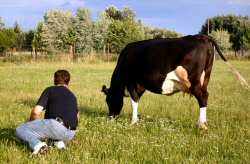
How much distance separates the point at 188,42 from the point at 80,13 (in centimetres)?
5740

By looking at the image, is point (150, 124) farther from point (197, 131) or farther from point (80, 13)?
point (80, 13)

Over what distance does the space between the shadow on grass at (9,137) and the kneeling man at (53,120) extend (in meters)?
0.68

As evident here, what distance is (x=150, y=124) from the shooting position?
36.1ft

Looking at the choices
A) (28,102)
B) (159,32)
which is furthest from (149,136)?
(159,32)

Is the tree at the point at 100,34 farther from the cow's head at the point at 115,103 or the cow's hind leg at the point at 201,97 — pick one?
the cow's hind leg at the point at 201,97

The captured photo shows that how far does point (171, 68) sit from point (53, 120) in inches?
158

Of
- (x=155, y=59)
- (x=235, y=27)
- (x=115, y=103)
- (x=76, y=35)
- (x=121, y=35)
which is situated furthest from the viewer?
(x=235, y=27)

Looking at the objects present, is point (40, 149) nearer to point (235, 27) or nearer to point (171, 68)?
point (171, 68)

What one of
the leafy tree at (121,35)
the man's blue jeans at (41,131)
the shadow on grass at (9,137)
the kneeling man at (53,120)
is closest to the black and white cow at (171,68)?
the shadow on grass at (9,137)

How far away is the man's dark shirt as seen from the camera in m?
8.10

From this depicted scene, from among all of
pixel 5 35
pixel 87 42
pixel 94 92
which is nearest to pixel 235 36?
pixel 87 42

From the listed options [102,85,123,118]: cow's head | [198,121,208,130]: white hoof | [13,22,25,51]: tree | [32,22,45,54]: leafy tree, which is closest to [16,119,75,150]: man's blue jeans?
[198,121,208,130]: white hoof

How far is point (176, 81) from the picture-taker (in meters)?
11.2

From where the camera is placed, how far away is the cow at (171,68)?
35.6 ft
